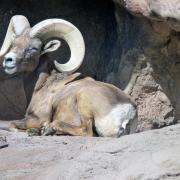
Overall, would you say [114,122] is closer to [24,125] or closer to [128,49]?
[24,125]

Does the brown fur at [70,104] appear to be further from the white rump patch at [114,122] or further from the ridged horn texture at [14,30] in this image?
the ridged horn texture at [14,30]

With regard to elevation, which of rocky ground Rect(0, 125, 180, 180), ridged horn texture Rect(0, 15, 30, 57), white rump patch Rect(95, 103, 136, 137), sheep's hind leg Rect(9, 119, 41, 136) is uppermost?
ridged horn texture Rect(0, 15, 30, 57)

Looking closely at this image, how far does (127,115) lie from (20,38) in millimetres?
1900

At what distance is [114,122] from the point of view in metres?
7.94

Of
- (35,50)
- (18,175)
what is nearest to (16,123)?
(35,50)

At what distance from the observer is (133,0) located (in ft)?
27.7

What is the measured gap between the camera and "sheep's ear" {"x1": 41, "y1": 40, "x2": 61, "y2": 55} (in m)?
9.30

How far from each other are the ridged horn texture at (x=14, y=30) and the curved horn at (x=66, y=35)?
0.15m

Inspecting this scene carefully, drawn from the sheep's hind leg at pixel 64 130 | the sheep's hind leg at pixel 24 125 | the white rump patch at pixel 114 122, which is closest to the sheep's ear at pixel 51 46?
the sheep's hind leg at pixel 24 125

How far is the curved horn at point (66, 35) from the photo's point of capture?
9102mm

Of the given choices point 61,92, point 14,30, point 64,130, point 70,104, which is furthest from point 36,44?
point 64,130

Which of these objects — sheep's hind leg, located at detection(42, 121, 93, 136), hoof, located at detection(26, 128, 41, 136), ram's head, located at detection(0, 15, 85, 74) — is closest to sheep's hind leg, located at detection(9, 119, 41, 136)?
hoof, located at detection(26, 128, 41, 136)

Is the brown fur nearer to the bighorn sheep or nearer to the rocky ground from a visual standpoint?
the bighorn sheep

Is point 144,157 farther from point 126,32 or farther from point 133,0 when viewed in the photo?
point 126,32
